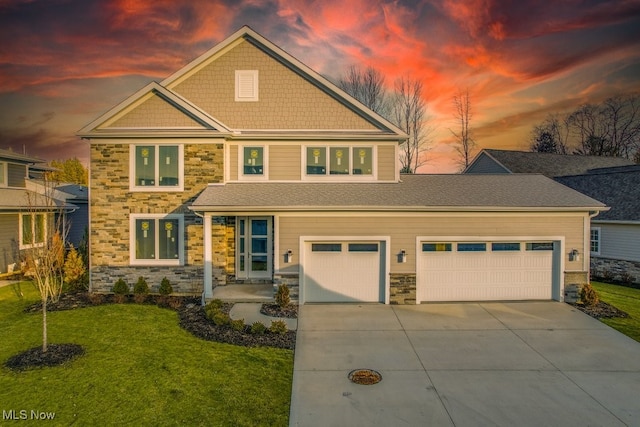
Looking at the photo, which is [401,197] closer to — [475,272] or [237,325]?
[475,272]

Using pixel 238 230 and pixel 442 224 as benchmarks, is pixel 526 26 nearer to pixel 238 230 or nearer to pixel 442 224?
pixel 442 224

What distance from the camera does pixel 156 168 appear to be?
1262 centimetres

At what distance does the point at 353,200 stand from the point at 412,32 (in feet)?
47.5

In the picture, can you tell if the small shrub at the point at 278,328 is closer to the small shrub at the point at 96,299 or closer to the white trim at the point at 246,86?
the small shrub at the point at 96,299

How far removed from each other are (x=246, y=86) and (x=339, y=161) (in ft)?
15.9

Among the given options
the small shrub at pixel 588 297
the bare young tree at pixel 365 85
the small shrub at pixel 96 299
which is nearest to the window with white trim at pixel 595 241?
the small shrub at pixel 588 297

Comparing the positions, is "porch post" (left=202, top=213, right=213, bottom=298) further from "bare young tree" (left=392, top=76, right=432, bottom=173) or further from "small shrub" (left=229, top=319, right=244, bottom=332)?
"bare young tree" (left=392, top=76, right=432, bottom=173)

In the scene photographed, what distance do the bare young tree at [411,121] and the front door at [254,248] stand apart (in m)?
21.9

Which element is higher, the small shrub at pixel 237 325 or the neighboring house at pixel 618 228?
the neighboring house at pixel 618 228

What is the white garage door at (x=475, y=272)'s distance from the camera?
11.5 m

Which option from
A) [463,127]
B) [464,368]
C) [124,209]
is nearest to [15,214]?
[124,209]

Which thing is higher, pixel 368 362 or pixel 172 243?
pixel 172 243

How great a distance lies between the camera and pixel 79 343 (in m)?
8.13

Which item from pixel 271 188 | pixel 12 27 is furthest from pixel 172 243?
pixel 12 27
